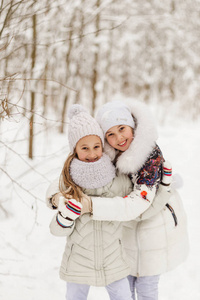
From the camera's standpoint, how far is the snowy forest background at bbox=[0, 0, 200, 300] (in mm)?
2639

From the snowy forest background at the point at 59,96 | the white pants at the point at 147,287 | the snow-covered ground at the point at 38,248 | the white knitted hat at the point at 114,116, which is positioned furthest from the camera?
the snow-covered ground at the point at 38,248

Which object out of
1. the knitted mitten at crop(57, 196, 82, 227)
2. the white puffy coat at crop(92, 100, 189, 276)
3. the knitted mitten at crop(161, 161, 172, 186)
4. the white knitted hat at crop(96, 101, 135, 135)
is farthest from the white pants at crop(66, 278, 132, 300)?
the white knitted hat at crop(96, 101, 135, 135)

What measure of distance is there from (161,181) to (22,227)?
280cm

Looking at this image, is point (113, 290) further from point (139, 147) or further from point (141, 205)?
point (139, 147)

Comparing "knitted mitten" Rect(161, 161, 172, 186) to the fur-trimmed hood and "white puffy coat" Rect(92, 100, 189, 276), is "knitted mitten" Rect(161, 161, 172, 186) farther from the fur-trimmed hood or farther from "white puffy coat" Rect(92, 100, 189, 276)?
the fur-trimmed hood

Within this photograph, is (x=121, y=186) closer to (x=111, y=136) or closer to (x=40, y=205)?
(x=111, y=136)

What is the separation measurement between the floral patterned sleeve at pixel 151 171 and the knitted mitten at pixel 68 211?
43cm

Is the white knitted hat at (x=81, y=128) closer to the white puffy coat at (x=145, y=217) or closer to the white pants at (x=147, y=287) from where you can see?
the white puffy coat at (x=145, y=217)

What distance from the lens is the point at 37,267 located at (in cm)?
336

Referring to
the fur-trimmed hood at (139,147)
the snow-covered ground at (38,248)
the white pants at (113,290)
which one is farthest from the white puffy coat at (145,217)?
the snow-covered ground at (38,248)

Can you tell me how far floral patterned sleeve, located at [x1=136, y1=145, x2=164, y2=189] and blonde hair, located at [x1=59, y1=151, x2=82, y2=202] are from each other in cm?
39

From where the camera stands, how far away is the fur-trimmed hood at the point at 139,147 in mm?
1823

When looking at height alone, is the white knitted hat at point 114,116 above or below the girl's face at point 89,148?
above

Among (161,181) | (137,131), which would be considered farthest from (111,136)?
(161,181)
